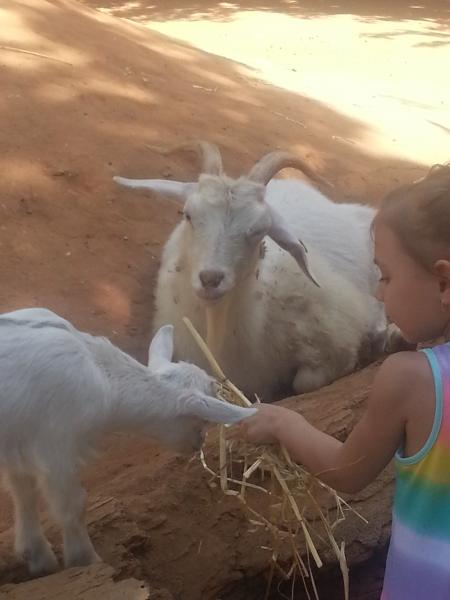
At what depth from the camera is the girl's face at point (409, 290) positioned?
2.23 metres

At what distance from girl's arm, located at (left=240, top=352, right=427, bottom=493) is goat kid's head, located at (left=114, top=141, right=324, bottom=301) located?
1.33m

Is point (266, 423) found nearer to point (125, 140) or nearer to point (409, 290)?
point (409, 290)

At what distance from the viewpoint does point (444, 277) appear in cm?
219

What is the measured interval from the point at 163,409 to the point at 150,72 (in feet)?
16.5

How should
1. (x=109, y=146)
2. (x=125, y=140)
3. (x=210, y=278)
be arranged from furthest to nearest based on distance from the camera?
(x=125, y=140)
(x=109, y=146)
(x=210, y=278)

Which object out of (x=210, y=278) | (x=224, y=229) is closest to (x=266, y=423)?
(x=210, y=278)

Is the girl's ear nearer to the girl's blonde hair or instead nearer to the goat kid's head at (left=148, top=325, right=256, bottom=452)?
the girl's blonde hair

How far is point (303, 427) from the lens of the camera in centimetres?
256

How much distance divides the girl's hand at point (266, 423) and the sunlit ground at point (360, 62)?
17.1 feet

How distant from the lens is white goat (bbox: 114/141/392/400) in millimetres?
4172

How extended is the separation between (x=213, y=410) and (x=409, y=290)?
2.21 ft

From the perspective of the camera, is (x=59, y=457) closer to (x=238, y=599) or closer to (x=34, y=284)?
(x=238, y=599)

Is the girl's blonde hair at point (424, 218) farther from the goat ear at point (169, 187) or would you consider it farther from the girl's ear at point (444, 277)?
the goat ear at point (169, 187)

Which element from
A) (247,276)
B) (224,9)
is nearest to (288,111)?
(247,276)
